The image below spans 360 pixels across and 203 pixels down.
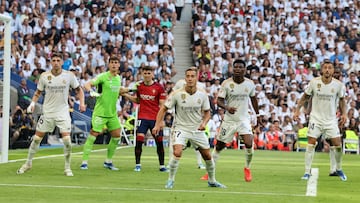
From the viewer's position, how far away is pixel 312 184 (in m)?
18.5

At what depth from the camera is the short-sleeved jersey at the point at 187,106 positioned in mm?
17047

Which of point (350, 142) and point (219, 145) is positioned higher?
point (219, 145)

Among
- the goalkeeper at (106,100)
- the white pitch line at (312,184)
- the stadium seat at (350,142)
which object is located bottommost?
the stadium seat at (350,142)

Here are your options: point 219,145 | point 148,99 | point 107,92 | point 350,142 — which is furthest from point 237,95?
point 350,142

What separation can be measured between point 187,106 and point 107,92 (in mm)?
4849

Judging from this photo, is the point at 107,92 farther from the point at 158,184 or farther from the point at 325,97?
the point at 325,97

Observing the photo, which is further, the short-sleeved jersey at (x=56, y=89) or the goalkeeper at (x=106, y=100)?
the goalkeeper at (x=106, y=100)

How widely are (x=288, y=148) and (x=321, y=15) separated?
31.3 ft

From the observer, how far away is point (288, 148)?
1426 inches

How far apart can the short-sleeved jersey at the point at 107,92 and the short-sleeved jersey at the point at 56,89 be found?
1.79m

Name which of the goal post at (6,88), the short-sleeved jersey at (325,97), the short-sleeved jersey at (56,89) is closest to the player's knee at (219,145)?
the short-sleeved jersey at (325,97)

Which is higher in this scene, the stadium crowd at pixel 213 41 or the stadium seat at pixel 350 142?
the stadium crowd at pixel 213 41

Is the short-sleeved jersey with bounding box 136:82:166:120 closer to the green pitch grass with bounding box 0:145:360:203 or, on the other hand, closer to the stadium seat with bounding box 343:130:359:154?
the green pitch grass with bounding box 0:145:360:203

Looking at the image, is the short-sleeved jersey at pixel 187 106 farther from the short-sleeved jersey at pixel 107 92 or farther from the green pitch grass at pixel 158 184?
the short-sleeved jersey at pixel 107 92
